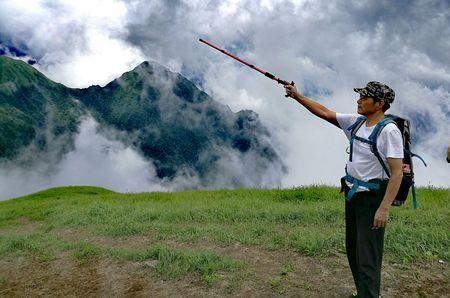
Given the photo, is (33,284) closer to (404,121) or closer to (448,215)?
(404,121)

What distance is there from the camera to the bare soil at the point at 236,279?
8.61m

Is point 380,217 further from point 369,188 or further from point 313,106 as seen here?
point 313,106

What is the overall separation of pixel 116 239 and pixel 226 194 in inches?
405

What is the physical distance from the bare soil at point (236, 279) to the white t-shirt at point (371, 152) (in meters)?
3.18

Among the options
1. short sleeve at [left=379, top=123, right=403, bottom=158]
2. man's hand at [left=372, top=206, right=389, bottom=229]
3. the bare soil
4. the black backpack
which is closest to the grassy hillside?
the bare soil

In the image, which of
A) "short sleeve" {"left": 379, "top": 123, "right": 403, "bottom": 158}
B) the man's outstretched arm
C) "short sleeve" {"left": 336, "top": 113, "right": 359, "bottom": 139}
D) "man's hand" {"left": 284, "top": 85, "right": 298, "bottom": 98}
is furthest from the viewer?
"man's hand" {"left": 284, "top": 85, "right": 298, "bottom": 98}

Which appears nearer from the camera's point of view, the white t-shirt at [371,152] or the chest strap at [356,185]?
the white t-shirt at [371,152]


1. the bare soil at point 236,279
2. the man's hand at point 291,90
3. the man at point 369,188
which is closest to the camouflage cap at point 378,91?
the man at point 369,188

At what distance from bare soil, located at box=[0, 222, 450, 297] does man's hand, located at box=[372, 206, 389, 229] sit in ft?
9.21

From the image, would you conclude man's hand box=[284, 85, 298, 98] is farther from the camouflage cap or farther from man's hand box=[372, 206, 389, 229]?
man's hand box=[372, 206, 389, 229]

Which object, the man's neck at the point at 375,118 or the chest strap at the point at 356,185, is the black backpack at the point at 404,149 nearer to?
the man's neck at the point at 375,118

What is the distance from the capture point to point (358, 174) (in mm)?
6359

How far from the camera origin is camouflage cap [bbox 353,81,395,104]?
6.27 metres

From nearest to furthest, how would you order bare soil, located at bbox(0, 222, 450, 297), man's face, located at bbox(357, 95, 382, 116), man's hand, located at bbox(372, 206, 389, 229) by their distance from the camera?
man's hand, located at bbox(372, 206, 389, 229), man's face, located at bbox(357, 95, 382, 116), bare soil, located at bbox(0, 222, 450, 297)
